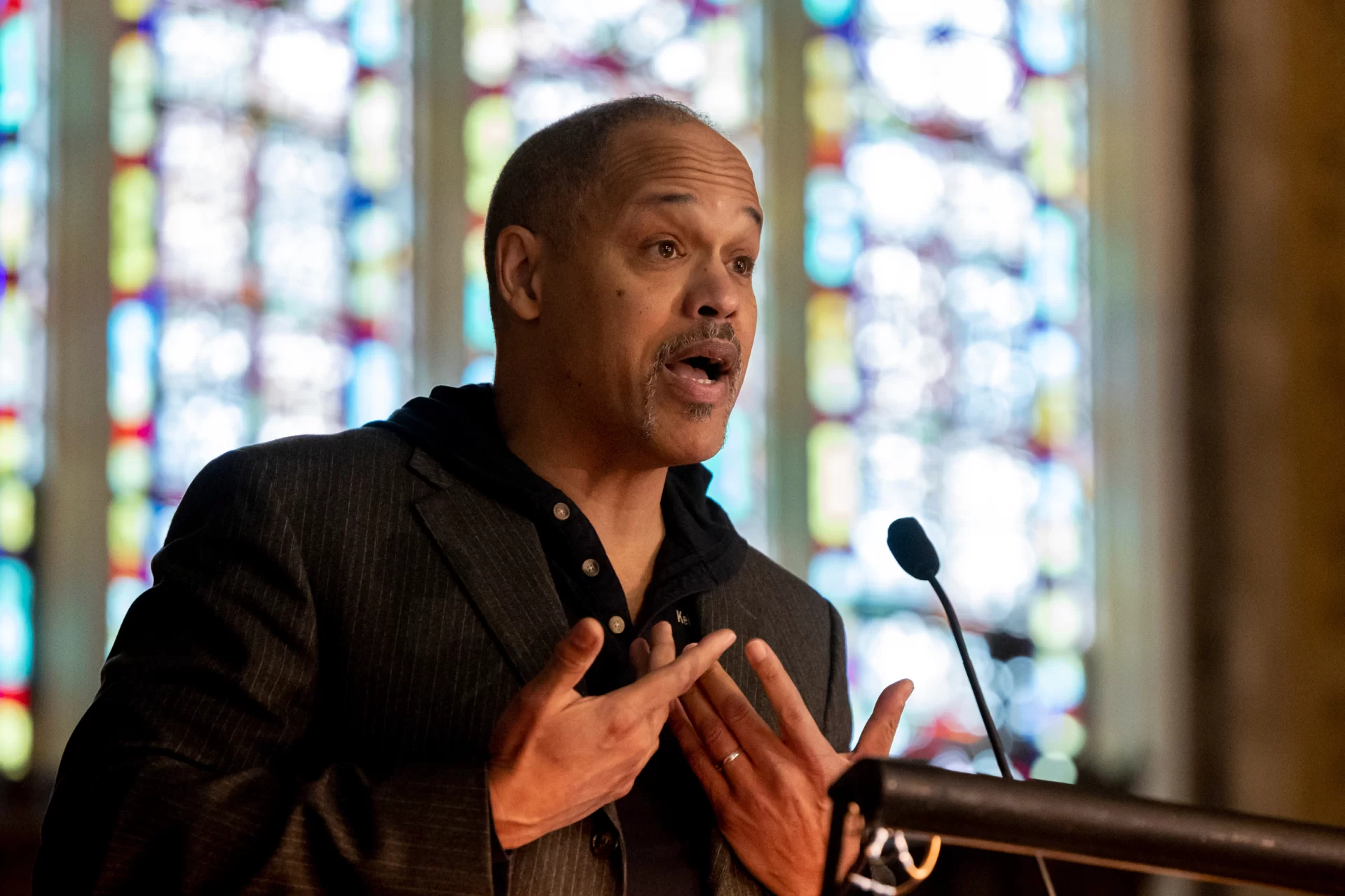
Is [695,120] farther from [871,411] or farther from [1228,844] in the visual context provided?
[871,411]

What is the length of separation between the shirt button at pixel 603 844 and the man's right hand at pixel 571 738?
0.14 metres

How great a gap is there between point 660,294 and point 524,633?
0.49 meters

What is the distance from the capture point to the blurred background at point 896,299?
497 centimetres

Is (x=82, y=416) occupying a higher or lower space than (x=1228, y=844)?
higher

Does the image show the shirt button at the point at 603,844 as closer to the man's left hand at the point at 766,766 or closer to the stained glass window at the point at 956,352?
the man's left hand at the point at 766,766

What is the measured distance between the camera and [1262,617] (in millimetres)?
6172

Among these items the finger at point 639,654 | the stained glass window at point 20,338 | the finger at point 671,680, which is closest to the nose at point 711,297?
the finger at point 639,654

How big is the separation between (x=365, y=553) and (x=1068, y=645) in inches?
181

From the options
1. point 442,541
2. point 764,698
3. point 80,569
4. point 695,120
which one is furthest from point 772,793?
point 80,569

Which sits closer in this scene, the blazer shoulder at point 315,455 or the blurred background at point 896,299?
the blazer shoulder at point 315,455

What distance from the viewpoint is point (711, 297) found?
2.25 meters

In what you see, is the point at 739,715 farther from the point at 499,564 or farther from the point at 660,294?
the point at 660,294

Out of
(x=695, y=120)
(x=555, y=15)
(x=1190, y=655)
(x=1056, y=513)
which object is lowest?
(x=1190, y=655)

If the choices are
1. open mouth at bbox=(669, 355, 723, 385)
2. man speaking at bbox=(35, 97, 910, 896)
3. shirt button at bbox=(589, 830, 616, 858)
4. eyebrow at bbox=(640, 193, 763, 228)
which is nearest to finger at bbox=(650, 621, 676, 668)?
man speaking at bbox=(35, 97, 910, 896)
